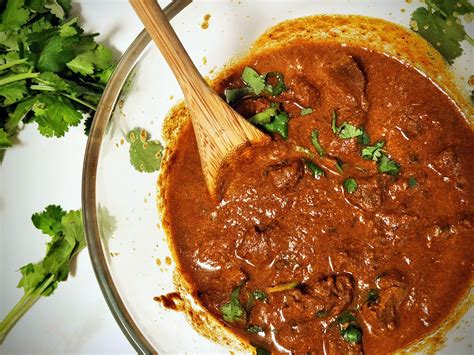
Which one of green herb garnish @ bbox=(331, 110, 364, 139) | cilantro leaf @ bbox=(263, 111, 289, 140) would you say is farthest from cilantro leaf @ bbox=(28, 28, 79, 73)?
green herb garnish @ bbox=(331, 110, 364, 139)

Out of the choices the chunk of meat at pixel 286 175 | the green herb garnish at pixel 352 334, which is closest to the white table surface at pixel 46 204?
the chunk of meat at pixel 286 175

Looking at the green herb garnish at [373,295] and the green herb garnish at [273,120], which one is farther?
the green herb garnish at [273,120]

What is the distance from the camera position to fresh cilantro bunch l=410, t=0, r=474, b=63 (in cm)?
352

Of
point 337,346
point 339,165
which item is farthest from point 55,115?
point 337,346

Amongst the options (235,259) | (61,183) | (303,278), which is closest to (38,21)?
(61,183)

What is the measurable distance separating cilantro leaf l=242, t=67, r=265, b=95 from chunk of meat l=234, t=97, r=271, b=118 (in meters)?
0.07

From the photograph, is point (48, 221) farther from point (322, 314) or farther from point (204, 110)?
point (322, 314)

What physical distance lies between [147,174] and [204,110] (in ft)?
2.16

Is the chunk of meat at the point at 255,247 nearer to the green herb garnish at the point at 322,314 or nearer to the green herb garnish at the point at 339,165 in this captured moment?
Result: the green herb garnish at the point at 322,314

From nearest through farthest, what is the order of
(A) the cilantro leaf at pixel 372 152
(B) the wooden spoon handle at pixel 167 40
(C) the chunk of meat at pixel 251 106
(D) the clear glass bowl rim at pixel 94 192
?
(B) the wooden spoon handle at pixel 167 40 → (D) the clear glass bowl rim at pixel 94 192 → (A) the cilantro leaf at pixel 372 152 → (C) the chunk of meat at pixel 251 106

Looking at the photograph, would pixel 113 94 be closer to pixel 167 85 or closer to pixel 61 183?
pixel 167 85

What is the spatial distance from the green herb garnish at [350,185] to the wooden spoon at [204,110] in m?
0.60

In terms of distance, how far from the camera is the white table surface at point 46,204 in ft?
12.0

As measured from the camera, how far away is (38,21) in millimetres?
3518
